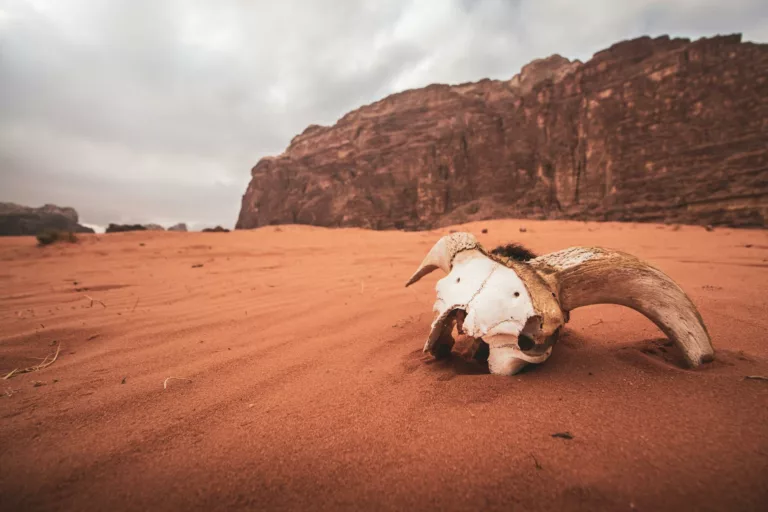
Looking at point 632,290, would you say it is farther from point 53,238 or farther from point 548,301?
point 53,238

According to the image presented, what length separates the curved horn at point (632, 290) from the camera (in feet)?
4.43

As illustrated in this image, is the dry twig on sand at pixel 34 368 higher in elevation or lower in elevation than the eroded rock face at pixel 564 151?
lower

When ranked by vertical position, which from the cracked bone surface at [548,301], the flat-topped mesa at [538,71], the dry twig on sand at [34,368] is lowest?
the dry twig on sand at [34,368]

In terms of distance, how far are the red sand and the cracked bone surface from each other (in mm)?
108

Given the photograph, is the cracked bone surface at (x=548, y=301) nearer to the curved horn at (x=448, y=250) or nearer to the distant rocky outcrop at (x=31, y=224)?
the curved horn at (x=448, y=250)

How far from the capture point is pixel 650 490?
0.74m

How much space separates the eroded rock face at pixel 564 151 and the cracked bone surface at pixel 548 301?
59.4ft

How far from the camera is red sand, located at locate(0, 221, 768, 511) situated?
31.5 inches

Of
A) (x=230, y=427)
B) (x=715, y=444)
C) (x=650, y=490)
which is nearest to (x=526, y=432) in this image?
(x=650, y=490)

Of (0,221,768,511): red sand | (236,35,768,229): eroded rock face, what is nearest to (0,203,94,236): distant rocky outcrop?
(0,221,768,511): red sand

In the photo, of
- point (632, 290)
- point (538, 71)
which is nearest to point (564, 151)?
point (538, 71)

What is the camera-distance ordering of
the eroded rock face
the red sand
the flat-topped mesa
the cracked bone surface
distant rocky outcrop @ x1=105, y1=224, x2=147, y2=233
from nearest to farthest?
1. the red sand
2. the cracked bone surface
3. distant rocky outcrop @ x1=105, y1=224, x2=147, y2=233
4. the eroded rock face
5. the flat-topped mesa

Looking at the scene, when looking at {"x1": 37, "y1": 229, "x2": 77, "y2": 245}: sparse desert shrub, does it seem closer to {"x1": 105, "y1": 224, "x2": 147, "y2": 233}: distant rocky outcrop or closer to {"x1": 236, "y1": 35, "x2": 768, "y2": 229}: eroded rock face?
{"x1": 105, "y1": 224, "x2": 147, "y2": 233}: distant rocky outcrop

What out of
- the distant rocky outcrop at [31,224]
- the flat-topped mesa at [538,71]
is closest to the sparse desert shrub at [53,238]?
the distant rocky outcrop at [31,224]
